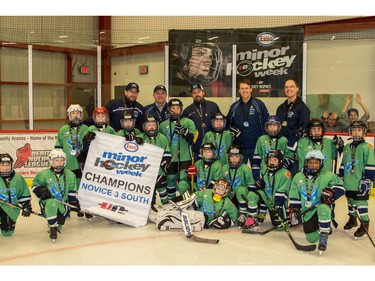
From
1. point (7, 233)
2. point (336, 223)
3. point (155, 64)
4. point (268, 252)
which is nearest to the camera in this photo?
point (268, 252)

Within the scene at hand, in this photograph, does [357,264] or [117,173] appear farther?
[117,173]

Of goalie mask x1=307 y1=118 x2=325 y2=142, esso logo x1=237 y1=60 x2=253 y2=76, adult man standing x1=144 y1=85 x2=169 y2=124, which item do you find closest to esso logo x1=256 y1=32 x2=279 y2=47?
esso logo x1=237 y1=60 x2=253 y2=76

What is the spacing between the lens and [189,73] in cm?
682

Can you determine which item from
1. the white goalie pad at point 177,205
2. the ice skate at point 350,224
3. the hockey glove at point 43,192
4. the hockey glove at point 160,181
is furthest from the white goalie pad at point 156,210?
the ice skate at point 350,224

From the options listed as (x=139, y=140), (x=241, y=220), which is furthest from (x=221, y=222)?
(x=139, y=140)

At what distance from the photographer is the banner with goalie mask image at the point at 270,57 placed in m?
6.57

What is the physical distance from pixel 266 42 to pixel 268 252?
12.3 ft

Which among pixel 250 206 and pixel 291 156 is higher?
pixel 291 156

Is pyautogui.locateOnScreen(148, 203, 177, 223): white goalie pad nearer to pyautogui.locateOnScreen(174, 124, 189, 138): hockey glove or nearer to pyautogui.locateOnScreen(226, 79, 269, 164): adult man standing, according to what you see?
pyautogui.locateOnScreen(174, 124, 189, 138): hockey glove

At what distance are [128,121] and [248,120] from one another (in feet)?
4.33

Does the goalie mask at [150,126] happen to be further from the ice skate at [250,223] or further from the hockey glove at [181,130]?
the ice skate at [250,223]

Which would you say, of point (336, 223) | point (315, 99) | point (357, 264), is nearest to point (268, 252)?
point (357, 264)

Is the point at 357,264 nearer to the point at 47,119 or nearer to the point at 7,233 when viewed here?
the point at 7,233

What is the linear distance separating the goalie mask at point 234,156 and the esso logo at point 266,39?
101 inches
